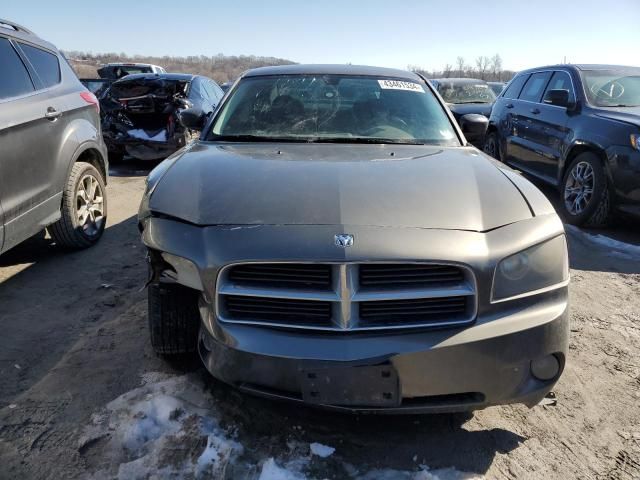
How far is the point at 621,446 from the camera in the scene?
7.53 feet

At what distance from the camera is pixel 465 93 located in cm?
1264

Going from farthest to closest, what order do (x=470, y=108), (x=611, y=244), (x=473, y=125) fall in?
(x=470, y=108)
(x=611, y=244)
(x=473, y=125)

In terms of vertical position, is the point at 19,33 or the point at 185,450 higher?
the point at 19,33

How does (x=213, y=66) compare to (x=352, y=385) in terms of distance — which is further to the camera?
(x=213, y=66)

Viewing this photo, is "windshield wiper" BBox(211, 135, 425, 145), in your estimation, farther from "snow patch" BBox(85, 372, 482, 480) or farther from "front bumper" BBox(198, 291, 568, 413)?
"snow patch" BBox(85, 372, 482, 480)

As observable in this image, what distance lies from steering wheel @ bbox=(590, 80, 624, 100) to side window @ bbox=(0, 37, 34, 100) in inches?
234

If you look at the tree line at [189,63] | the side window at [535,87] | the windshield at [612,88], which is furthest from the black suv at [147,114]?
the tree line at [189,63]

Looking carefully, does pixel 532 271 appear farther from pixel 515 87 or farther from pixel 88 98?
pixel 515 87

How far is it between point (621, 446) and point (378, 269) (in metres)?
1.41

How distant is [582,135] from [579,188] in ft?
1.93

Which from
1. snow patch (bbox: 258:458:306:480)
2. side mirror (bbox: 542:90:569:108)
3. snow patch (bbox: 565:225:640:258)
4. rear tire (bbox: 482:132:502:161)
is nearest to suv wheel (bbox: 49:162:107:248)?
snow patch (bbox: 258:458:306:480)

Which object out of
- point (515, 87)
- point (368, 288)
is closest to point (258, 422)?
point (368, 288)

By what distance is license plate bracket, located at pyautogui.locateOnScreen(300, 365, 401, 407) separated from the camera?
6.20 ft

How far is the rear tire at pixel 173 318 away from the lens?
7.78 feet
